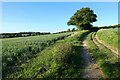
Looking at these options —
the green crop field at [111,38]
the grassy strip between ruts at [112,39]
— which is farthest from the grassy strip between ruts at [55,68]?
the green crop field at [111,38]

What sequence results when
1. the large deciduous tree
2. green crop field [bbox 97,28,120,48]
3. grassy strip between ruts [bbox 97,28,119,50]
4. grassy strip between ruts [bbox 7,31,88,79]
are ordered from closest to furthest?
grassy strip between ruts [bbox 7,31,88,79]
grassy strip between ruts [bbox 97,28,119,50]
green crop field [bbox 97,28,120,48]
the large deciduous tree

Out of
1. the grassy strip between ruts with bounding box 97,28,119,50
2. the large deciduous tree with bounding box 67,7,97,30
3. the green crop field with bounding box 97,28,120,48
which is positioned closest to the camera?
the grassy strip between ruts with bounding box 97,28,119,50

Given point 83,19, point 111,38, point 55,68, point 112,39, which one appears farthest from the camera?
point 83,19

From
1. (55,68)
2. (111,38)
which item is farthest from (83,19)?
(55,68)

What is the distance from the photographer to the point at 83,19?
317ft

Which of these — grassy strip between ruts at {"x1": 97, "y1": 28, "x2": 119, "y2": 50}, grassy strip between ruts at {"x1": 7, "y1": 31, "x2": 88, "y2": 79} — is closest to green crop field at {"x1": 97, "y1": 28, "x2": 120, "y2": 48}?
grassy strip between ruts at {"x1": 97, "y1": 28, "x2": 119, "y2": 50}

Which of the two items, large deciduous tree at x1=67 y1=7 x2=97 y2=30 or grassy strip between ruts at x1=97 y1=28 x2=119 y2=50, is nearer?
grassy strip between ruts at x1=97 y1=28 x2=119 y2=50

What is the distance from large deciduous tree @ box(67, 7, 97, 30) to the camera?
91750 millimetres

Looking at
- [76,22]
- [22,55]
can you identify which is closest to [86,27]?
[76,22]

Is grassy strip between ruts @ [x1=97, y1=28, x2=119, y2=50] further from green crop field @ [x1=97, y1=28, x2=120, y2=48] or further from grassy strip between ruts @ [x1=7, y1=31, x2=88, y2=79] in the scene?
grassy strip between ruts @ [x1=7, y1=31, x2=88, y2=79]

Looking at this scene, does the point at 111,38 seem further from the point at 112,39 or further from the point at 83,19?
the point at 83,19

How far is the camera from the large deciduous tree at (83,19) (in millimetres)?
91750

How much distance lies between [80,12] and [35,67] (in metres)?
87.7

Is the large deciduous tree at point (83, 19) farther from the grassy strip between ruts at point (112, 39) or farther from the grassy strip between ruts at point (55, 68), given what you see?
the grassy strip between ruts at point (55, 68)
